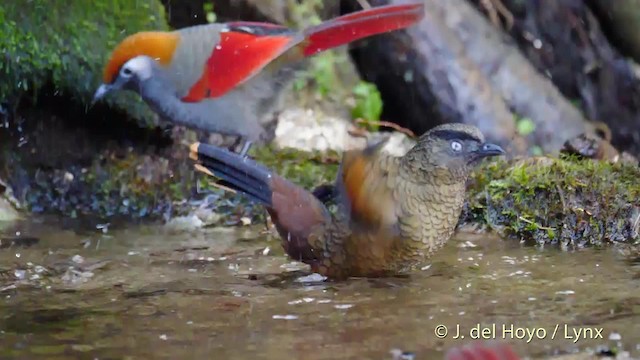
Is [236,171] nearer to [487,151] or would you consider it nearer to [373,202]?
[373,202]

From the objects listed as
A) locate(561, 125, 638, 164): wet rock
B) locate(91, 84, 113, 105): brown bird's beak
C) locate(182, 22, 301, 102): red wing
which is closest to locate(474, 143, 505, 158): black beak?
→ locate(182, 22, 301, 102): red wing

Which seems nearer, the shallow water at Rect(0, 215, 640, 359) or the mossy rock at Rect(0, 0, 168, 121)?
the shallow water at Rect(0, 215, 640, 359)

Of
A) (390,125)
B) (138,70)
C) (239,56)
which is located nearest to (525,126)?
(390,125)

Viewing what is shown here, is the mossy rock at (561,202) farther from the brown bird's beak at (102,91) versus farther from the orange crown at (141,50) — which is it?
the brown bird's beak at (102,91)

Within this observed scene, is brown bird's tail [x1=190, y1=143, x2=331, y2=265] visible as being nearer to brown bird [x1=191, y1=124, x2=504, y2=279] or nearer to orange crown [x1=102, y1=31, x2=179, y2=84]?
brown bird [x1=191, y1=124, x2=504, y2=279]

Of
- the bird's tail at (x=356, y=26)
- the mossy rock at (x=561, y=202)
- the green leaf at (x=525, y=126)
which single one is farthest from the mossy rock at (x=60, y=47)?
the green leaf at (x=525, y=126)

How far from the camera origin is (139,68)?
567cm

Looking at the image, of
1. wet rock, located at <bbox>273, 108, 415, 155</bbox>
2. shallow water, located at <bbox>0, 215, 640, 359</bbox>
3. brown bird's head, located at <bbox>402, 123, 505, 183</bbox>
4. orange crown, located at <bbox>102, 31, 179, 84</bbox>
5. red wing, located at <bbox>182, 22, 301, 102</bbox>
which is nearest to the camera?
shallow water, located at <bbox>0, 215, 640, 359</bbox>

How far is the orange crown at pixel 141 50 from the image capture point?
5.63 meters

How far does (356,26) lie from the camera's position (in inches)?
212

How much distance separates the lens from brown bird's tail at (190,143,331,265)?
166 inches

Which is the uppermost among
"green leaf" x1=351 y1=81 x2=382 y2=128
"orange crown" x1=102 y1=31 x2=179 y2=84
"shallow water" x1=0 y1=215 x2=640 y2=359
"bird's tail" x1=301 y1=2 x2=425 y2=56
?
"bird's tail" x1=301 y1=2 x2=425 y2=56

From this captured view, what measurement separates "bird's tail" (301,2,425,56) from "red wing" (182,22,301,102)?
112 mm

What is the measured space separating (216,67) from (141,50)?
0.46 m
